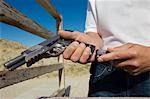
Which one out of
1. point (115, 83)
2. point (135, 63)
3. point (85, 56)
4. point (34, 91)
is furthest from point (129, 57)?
point (34, 91)

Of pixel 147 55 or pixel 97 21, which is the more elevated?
pixel 97 21

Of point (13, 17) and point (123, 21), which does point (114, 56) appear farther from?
point (13, 17)

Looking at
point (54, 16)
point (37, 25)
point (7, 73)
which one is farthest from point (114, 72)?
point (54, 16)

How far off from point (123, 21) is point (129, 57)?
424 millimetres

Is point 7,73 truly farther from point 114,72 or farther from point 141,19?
point 141,19

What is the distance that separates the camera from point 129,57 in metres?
1.50

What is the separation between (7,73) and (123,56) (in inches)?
32.9

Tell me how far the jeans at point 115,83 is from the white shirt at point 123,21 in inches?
6.3

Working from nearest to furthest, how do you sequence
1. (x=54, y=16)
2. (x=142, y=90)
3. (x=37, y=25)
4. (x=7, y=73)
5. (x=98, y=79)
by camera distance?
(x=142, y=90), (x=98, y=79), (x=7, y=73), (x=37, y=25), (x=54, y=16)

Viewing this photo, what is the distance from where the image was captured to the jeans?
5.70ft

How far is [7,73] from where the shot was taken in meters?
2.05

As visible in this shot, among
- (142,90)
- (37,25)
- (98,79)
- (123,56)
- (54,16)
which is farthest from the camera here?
(54,16)

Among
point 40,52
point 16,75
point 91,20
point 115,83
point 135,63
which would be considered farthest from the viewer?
point 16,75

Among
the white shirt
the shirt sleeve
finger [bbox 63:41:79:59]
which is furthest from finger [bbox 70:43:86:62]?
the shirt sleeve
